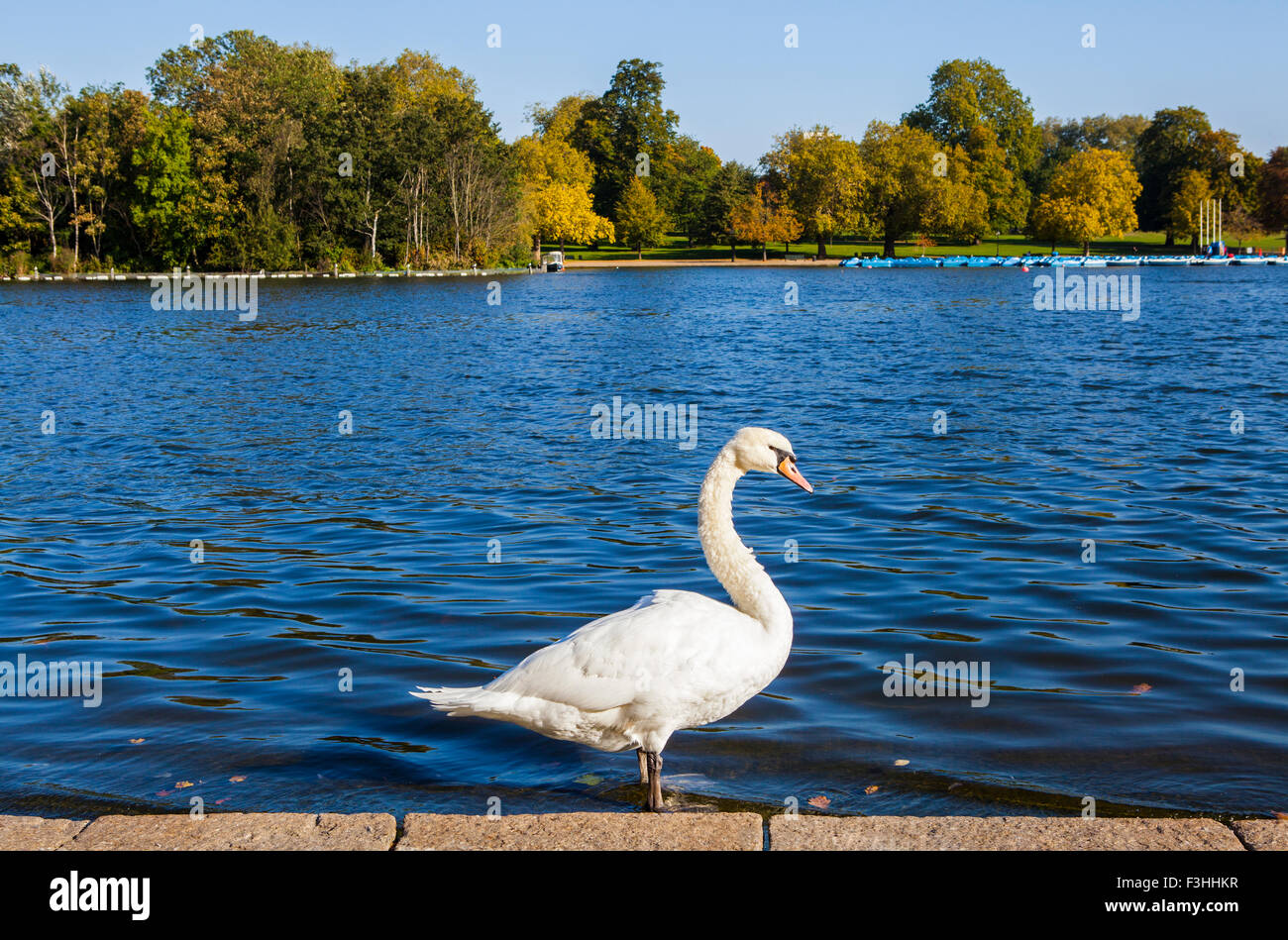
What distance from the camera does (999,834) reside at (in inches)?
163

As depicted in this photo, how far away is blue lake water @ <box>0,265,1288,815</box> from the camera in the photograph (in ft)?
19.8

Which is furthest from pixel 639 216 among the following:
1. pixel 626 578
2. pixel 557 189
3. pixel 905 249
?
pixel 626 578

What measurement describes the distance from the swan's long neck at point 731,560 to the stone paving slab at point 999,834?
3.93 feet

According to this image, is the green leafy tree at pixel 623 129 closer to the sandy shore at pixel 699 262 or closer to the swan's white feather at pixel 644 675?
the sandy shore at pixel 699 262

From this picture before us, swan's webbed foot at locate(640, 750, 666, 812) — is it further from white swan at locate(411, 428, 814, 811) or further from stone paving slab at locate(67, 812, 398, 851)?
stone paving slab at locate(67, 812, 398, 851)

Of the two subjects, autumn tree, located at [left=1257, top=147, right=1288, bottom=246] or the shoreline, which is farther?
autumn tree, located at [left=1257, top=147, right=1288, bottom=246]

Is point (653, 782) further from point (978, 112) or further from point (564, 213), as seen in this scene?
point (978, 112)

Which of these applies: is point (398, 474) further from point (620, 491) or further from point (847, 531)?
point (847, 531)

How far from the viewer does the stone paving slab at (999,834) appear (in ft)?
13.3

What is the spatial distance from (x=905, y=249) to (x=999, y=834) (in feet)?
441

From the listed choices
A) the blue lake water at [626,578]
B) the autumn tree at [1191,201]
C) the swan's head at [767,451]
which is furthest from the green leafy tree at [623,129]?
the swan's head at [767,451]

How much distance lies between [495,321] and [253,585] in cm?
3747

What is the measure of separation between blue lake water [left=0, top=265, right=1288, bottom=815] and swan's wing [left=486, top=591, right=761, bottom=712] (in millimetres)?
900

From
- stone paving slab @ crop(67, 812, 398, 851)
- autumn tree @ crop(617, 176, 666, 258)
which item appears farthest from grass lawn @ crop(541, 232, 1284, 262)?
stone paving slab @ crop(67, 812, 398, 851)
